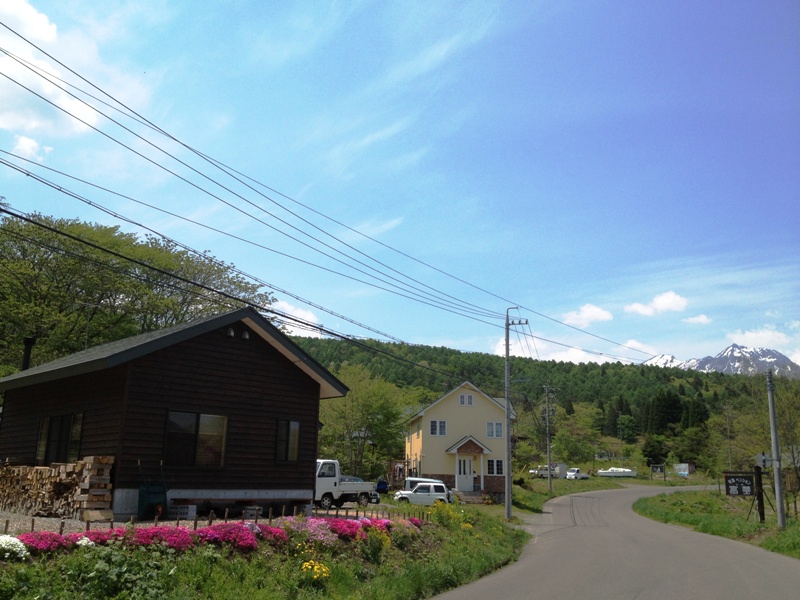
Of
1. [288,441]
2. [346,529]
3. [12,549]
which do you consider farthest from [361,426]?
[12,549]

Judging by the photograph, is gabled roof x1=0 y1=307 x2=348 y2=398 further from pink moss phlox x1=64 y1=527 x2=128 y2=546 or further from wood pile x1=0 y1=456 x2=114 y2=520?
pink moss phlox x1=64 y1=527 x2=128 y2=546

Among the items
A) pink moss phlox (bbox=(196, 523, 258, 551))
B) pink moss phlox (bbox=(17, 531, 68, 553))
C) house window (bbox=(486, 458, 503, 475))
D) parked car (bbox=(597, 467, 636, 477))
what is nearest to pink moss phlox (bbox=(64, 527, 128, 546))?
pink moss phlox (bbox=(17, 531, 68, 553))

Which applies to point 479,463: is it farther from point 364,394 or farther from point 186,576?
point 186,576

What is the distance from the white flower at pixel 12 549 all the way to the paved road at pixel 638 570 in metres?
7.54

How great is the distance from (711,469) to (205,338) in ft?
260

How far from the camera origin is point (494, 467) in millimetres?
54469

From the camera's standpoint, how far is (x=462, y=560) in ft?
54.1

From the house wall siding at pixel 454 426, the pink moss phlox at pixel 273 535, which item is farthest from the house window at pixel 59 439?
the house wall siding at pixel 454 426

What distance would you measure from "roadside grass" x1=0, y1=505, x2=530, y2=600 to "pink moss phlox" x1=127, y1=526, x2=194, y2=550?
130mm

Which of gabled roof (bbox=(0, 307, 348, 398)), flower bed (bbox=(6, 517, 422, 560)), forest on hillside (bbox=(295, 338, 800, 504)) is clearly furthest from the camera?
forest on hillside (bbox=(295, 338, 800, 504))

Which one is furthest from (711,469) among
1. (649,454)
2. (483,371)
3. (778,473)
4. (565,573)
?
(565,573)

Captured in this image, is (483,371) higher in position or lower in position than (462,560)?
higher

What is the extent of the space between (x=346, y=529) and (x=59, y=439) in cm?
987

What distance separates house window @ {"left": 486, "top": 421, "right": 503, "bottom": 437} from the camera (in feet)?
181
